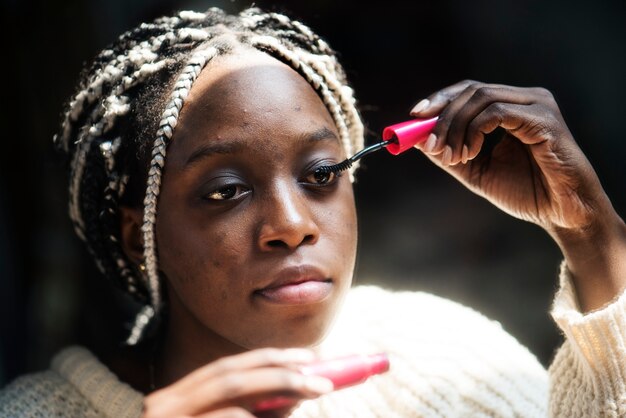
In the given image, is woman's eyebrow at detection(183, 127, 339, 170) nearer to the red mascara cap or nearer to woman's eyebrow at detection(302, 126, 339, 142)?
woman's eyebrow at detection(302, 126, 339, 142)

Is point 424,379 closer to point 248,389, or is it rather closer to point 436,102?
point 436,102

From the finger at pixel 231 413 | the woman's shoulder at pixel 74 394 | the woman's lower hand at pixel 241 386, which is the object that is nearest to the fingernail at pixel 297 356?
the woman's lower hand at pixel 241 386

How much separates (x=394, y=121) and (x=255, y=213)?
4.28 ft

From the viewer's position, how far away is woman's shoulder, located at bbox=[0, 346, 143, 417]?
1.80 m

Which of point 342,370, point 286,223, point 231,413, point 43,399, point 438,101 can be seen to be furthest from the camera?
point 43,399

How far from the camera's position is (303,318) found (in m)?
1.56

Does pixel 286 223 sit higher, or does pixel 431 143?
pixel 431 143

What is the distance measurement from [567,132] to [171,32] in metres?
0.96

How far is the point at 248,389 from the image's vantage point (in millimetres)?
1144

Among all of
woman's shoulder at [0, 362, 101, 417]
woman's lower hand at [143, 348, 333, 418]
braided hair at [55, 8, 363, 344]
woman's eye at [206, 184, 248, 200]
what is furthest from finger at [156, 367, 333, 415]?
woman's shoulder at [0, 362, 101, 417]

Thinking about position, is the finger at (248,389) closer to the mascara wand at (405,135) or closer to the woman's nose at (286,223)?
the woman's nose at (286,223)

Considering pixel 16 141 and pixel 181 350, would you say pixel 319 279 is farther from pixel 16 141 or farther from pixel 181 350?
pixel 16 141

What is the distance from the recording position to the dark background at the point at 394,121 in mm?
2480

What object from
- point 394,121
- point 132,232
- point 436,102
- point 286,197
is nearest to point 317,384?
point 286,197
